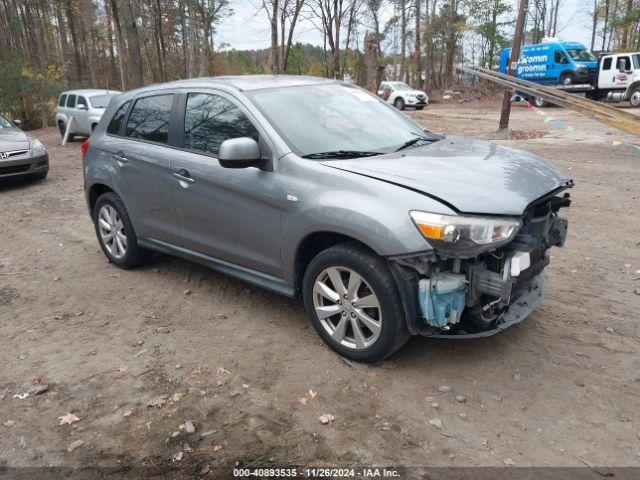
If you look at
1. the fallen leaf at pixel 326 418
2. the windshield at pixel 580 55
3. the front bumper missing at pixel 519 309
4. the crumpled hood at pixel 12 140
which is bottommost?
the fallen leaf at pixel 326 418

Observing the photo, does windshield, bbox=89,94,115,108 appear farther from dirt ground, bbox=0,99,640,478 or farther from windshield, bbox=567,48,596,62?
windshield, bbox=567,48,596,62

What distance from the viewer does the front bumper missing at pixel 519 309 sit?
3295 mm

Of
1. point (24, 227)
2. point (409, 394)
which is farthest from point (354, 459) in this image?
point (24, 227)

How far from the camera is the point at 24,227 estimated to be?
7512mm

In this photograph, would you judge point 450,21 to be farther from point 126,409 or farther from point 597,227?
point 126,409

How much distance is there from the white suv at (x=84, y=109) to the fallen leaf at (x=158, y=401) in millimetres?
14563

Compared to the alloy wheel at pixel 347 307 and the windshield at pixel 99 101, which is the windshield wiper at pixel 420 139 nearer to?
the alloy wheel at pixel 347 307

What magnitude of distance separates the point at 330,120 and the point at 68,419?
8.73ft

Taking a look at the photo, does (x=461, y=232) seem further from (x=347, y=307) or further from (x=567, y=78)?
(x=567, y=78)

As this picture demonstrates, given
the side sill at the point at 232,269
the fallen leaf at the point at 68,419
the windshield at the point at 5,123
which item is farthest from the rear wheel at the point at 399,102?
the fallen leaf at the point at 68,419

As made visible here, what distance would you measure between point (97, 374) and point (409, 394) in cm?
207

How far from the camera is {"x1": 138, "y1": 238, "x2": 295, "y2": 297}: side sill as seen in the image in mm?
3888

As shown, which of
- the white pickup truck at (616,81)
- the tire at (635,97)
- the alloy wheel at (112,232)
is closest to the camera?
the alloy wheel at (112,232)

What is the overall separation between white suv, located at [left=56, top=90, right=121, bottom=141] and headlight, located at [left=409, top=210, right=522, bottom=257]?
15.2m
